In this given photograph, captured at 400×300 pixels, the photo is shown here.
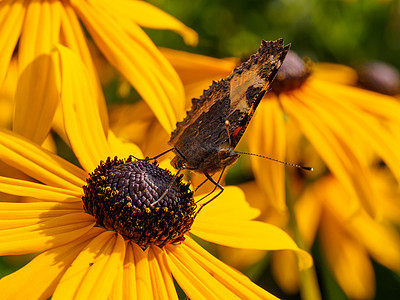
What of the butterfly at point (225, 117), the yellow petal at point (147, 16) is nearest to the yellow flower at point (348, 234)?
the yellow petal at point (147, 16)

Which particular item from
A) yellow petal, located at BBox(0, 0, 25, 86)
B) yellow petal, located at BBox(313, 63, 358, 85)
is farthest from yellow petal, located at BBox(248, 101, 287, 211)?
yellow petal, located at BBox(0, 0, 25, 86)

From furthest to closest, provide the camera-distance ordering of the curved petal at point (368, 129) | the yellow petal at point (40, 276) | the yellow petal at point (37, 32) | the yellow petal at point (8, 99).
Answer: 1. the yellow petal at point (8, 99)
2. the curved petal at point (368, 129)
3. the yellow petal at point (37, 32)
4. the yellow petal at point (40, 276)

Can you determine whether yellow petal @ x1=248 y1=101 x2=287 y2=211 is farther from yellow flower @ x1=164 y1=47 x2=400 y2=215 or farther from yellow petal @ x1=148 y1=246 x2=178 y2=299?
yellow petal @ x1=148 y1=246 x2=178 y2=299

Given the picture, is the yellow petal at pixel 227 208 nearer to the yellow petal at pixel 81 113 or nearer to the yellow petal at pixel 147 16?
the yellow petal at pixel 81 113

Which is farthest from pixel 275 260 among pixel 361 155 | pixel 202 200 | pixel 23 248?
pixel 23 248

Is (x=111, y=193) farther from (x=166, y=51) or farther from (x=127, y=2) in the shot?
(x=166, y=51)
